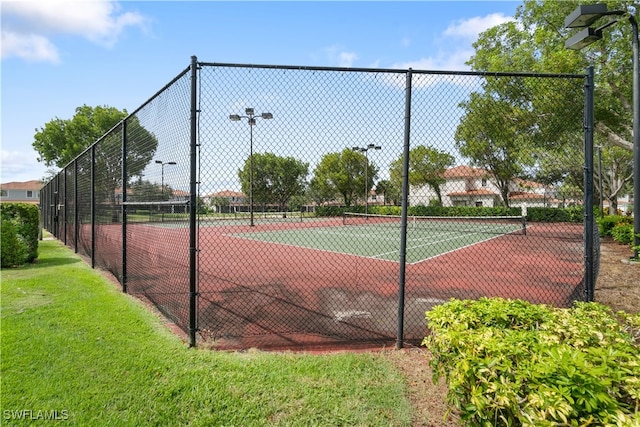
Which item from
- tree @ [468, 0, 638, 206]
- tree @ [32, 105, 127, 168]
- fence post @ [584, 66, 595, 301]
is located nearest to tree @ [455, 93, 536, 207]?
fence post @ [584, 66, 595, 301]

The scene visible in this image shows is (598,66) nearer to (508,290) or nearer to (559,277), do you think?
(559,277)

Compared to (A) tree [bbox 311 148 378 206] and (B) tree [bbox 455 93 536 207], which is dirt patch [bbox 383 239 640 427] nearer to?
(A) tree [bbox 311 148 378 206]

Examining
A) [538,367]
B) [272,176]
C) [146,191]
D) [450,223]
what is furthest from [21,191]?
[538,367]

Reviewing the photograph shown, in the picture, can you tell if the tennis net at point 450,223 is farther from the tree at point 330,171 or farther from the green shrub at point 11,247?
the green shrub at point 11,247

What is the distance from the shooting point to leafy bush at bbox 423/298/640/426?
4.90 ft

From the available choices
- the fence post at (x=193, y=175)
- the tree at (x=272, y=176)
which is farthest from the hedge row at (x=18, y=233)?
the fence post at (x=193, y=175)

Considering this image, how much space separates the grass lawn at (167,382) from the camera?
2.42 m

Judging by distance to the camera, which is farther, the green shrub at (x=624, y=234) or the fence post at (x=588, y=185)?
the green shrub at (x=624, y=234)

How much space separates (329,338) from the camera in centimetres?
394

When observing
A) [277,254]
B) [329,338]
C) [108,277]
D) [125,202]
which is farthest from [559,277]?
[108,277]

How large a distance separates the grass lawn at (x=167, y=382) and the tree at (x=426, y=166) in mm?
2316

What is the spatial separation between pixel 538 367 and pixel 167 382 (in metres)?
2.58

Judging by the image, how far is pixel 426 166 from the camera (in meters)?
4.50

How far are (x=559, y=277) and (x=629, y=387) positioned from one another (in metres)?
7.72
